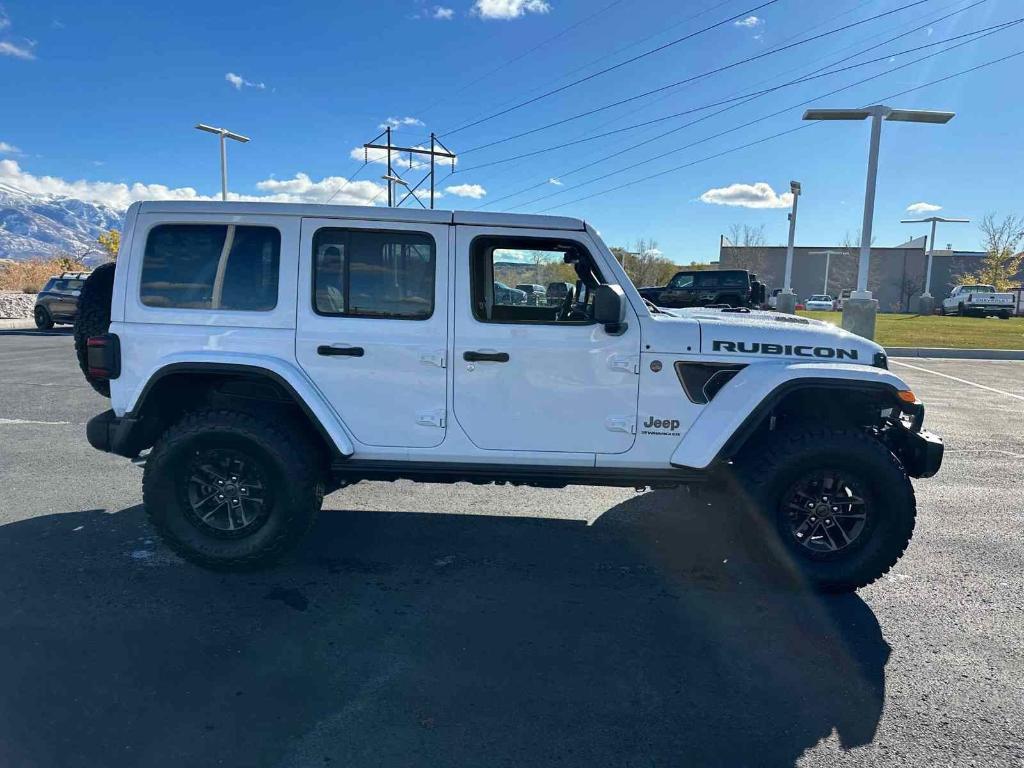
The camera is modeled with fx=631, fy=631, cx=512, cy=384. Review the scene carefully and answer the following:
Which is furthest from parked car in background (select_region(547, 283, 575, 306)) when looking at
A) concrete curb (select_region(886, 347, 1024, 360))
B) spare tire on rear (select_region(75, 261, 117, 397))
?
concrete curb (select_region(886, 347, 1024, 360))

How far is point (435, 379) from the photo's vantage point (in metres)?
3.59

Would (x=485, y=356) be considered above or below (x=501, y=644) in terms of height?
above

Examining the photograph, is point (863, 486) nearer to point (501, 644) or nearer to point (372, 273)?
point (501, 644)

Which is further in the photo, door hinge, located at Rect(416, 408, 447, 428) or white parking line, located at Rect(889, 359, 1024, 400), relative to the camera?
white parking line, located at Rect(889, 359, 1024, 400)

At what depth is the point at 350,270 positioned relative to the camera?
3615mm

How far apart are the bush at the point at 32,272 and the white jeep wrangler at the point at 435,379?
29.7 metres

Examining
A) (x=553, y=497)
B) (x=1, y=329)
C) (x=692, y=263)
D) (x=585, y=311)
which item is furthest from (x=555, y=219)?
(x=692, y=263)

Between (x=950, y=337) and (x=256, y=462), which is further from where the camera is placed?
(x=950, y=337)

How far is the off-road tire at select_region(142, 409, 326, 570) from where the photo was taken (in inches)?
140

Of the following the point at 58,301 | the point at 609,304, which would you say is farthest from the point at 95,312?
the point at 58,301

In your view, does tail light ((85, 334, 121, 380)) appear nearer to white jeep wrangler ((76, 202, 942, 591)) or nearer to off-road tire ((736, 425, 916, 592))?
white jeep wrangler ((76, 202, 942, 591))

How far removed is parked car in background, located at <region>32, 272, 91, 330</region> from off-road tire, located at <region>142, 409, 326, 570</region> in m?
17.7

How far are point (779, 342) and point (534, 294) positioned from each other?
56.8 inches

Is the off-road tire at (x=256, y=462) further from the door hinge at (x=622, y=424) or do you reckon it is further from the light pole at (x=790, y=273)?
the light pole at (x=790, y=273)
